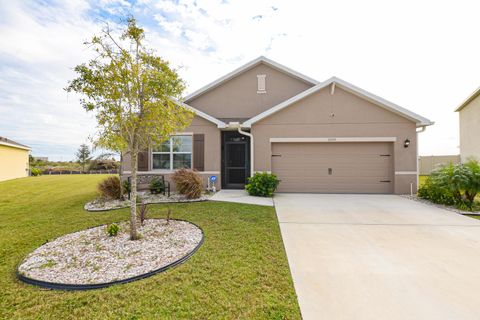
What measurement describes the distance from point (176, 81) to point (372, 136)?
329 inches

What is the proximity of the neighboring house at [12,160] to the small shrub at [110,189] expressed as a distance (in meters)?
14.9

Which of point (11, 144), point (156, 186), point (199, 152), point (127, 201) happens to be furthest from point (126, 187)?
point (11, 144)

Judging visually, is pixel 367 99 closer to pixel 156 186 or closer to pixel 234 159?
pixel 234 159

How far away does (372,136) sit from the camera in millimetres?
8625

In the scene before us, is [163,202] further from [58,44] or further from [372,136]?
[372,136]

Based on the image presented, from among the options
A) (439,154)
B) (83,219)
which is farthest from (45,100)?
(439,154)

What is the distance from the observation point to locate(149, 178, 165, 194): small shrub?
27.9 feet

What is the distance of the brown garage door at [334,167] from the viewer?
877 centimetres

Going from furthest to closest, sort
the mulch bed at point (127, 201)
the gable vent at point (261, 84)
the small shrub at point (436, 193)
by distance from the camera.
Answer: the gable vent at point (261, 84) → the small shrub at point (436, 193) → the mulch bed at point (127, 201)

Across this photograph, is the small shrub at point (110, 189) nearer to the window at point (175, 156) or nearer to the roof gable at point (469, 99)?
the window at point (175, 156)

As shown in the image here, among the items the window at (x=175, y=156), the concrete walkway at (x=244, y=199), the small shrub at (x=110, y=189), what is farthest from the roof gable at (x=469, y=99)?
the small shrub at (x=110, y=189)

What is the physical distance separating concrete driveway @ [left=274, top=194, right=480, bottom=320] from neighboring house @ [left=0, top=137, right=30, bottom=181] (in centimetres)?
2181

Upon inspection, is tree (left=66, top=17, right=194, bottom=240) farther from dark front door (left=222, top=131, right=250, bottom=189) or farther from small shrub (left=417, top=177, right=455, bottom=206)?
small shrub (left=417, top=177, right=455, bottom=206)

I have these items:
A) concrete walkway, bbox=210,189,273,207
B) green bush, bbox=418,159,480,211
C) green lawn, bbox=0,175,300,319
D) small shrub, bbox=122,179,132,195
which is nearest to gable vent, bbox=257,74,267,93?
concrete walkway, bbox=210,189,273,207
